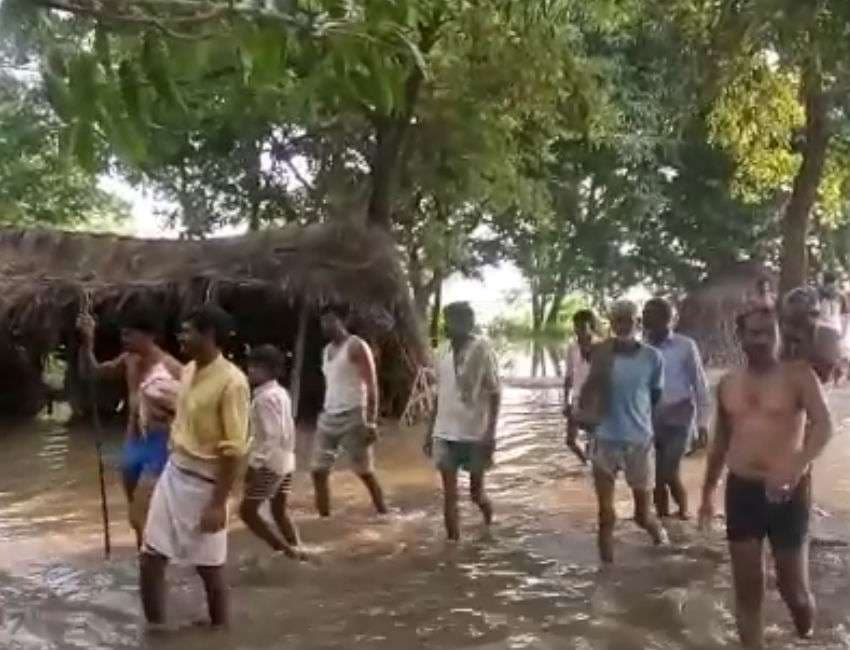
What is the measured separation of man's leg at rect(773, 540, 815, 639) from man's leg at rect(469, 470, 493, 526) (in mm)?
3076

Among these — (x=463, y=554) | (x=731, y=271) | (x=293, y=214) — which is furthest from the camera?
(x=731, y=271)

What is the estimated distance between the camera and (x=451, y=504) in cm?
920

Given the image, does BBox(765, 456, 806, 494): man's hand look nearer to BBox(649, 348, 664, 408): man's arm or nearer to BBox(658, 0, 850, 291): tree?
BBox(658, 0, 850, 291): tree

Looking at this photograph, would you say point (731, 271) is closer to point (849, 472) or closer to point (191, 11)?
point (849, 472)

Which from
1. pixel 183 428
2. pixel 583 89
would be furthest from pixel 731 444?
pixel 583 89

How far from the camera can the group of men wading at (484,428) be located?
226 inches

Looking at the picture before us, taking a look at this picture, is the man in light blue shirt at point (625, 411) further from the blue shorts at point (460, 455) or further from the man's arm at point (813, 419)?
the man's arm at point (813, 419)

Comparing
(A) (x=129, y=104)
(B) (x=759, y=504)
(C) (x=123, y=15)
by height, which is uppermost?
(C) (x=123, y=15)

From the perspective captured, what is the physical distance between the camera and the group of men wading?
226 inches

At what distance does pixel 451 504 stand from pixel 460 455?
47 cm

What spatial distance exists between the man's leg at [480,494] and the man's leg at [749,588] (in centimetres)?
313

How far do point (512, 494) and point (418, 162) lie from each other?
26.1ft

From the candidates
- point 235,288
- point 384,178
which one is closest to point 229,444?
point 235,288

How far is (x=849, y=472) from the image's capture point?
12695mm
